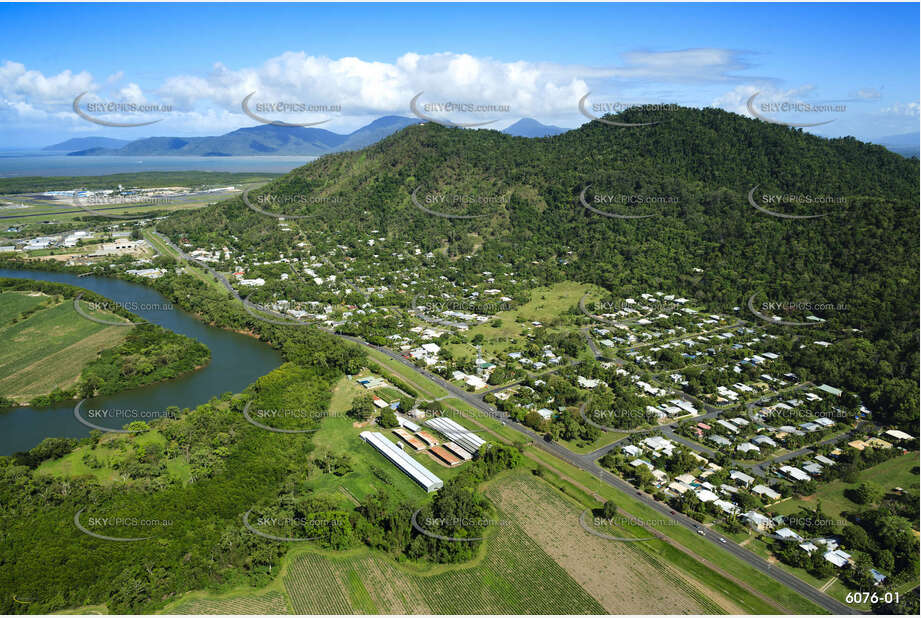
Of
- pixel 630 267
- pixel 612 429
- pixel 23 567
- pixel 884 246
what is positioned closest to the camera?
pixel 23 567

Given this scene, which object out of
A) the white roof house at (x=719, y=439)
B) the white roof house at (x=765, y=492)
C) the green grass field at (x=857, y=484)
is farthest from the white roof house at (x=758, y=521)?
the white roof house at (x=719, y=439)

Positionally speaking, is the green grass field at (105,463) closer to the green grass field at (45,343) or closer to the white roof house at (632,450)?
the green grass field at (45,343)

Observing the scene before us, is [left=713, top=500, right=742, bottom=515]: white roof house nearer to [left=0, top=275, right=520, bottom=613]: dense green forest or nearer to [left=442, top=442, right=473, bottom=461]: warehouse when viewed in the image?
[left=0, top=275, right=520, bottom=613]: dense green forest

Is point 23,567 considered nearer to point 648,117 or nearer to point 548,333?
point 548,333

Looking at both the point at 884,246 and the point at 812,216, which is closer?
the point at 884,246

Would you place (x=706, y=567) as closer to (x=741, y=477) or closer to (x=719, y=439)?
(x=741, y=477)

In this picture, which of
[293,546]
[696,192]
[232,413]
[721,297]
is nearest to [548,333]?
[721,297]
